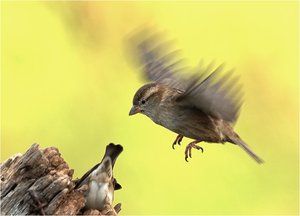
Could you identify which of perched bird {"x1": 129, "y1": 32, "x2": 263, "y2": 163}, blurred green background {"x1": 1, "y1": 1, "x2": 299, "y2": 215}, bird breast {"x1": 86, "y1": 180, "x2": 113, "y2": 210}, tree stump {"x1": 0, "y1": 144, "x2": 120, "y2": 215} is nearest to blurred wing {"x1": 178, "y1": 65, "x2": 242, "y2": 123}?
perched bird {"x1": 129, "y1": 32, "x2": 263, "y2": 163}

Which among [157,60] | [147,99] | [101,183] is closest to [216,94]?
[147,99]

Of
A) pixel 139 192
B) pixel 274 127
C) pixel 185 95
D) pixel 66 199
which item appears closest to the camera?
pixel 66 199

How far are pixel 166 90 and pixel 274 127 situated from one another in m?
2.63

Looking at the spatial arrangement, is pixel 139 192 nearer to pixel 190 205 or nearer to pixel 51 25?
pixel 190 205

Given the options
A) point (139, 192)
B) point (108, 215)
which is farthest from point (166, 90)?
point (139, 192)

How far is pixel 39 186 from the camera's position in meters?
4.85

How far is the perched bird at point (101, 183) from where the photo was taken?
519 cm

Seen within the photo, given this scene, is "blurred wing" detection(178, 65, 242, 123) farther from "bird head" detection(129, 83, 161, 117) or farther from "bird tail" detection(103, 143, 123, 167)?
"bird tail" detection(103, 143, 123, 167)

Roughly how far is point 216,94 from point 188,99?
0.93 feet

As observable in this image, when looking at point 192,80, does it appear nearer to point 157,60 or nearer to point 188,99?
point 188,99

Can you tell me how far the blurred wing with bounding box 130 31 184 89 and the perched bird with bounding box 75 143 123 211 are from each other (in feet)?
3.57

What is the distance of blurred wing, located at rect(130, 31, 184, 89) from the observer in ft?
21.5

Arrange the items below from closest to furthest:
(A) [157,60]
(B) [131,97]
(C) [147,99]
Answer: (C) [147,99] < (A) [157,60] < (B) [131,97]

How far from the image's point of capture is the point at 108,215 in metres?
5.13
